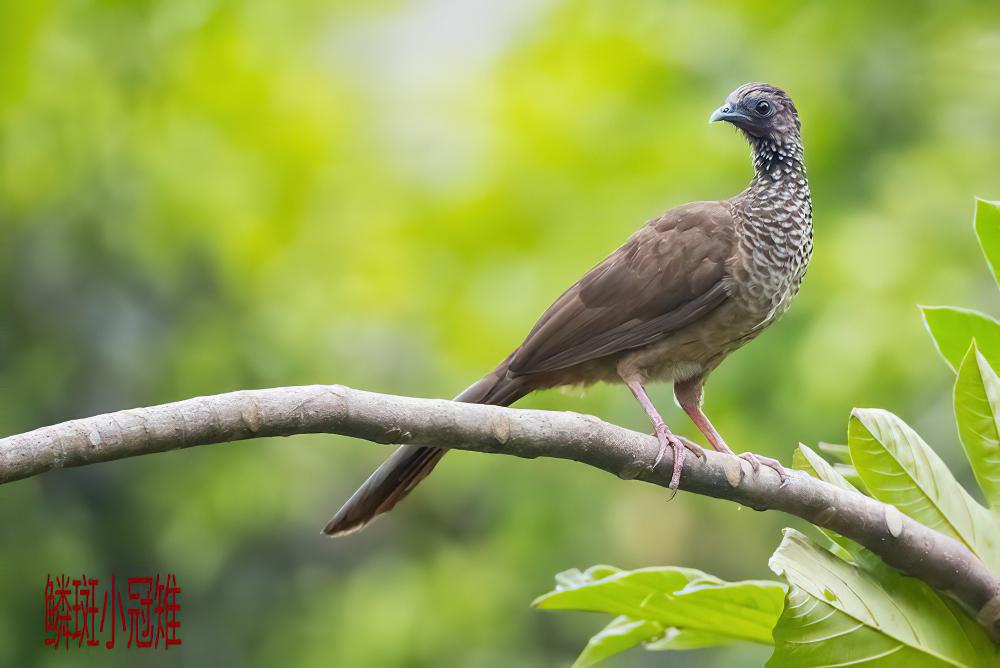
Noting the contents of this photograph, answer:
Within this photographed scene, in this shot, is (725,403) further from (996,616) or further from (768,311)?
(996,616)

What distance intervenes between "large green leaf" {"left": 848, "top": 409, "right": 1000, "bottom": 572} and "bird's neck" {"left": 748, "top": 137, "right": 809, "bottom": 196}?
5.07ft

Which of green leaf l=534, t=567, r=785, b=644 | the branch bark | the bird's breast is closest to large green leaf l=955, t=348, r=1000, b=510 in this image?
the branch bark

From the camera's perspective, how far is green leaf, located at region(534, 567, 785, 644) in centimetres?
208

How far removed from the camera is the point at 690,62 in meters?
6.45

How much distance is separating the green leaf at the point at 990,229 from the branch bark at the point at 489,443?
592mm

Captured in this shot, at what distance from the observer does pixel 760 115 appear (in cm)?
361

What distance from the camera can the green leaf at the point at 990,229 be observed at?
228 cm

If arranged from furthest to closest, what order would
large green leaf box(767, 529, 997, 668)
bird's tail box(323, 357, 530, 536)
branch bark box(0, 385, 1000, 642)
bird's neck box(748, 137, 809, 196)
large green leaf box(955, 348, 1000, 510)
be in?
bird's neck box(748, 137, 809, 196) → bird's tail box(323, 357, 530, 536) → large green leaf box(955, 348, 1000, 510) → large green leaf box(767, 529, 997, 668) → branch bark box(0, 385, 1000, 642)

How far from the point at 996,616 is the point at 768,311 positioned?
1.43m

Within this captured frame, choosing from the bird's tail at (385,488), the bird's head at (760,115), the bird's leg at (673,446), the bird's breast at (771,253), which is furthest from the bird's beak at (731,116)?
the bird's tail at (385,488)

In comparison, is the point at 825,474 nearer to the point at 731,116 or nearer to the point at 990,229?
the point at 990,229

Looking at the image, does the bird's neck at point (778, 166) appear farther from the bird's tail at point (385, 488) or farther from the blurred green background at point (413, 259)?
the bird's tail at point (385, 488)

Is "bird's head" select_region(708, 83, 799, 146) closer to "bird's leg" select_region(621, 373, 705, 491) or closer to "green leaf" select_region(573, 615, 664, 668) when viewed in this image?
"bird's leg" select_region(621, 373, 705, 491)

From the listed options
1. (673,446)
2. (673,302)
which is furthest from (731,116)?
(673,446)
